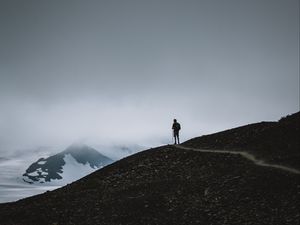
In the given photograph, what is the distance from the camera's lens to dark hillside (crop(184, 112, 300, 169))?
27216mm

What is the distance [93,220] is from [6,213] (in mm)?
9185

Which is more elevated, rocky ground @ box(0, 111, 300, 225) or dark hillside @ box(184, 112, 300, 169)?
dark hillside @ box(184, 112, 300, 169)

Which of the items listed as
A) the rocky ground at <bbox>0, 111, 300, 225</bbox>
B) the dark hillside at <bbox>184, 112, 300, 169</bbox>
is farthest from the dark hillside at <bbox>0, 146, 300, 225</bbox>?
the dark hillside at <bbox>184, 112, 300, 169</bbox>

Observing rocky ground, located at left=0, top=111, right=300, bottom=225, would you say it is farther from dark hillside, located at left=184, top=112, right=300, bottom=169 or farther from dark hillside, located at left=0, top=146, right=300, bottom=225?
dark hillside, located at left=184, top=112, right=300, bottom=169

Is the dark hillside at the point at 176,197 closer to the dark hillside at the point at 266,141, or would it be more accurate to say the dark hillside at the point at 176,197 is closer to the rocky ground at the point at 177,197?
the rocky ground at the point at 177,197

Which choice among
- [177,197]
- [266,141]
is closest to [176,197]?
[177,197]

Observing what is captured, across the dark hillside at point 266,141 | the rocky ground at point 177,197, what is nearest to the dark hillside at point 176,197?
the rocky ground at point 177,197

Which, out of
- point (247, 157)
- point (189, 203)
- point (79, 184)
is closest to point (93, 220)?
point (189, 203)

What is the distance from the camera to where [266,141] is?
108ft

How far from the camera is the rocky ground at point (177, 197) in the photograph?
20.2 m

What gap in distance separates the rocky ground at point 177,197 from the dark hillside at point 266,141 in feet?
6.14

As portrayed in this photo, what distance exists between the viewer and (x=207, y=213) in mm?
21234

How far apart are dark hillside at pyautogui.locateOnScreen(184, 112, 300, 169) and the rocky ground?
187 cm

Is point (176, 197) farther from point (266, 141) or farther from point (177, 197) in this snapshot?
point (266, 141)
